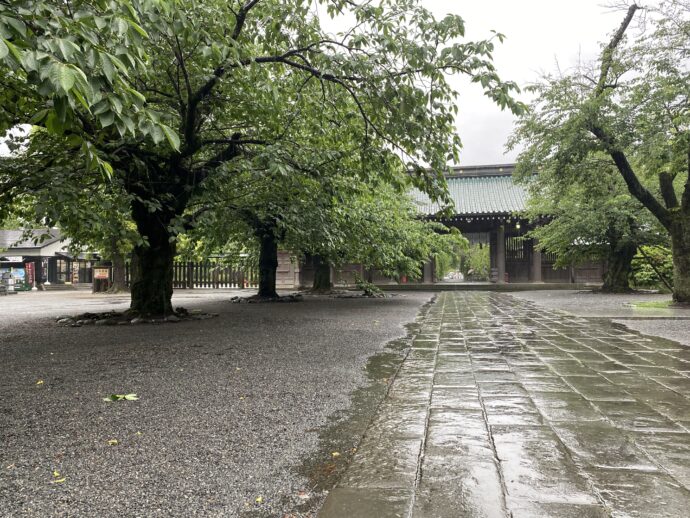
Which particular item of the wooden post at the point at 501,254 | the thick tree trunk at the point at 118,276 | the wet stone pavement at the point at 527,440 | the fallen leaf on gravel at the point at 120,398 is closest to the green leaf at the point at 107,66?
the wet stone pavement at the point at 527,440

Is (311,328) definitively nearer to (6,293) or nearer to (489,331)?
(489,331)

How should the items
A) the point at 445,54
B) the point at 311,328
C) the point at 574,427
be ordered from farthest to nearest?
the point at 311,328 → the point at 445,54 → the point at 574,427

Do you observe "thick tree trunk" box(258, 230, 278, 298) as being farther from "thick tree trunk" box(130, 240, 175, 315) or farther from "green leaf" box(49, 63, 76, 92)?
"green leaf" box(49, 63, 76, 92)

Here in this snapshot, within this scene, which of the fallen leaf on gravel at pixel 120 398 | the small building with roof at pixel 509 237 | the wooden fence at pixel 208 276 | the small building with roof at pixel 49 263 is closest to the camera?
the fallen leaf on gravel at pixel 120 398

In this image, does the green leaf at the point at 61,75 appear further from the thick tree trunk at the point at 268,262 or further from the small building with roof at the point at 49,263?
the small building with roof at the point at 49,263

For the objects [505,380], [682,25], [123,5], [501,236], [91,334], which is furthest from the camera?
[501,236]

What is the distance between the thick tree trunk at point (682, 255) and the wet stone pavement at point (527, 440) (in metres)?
7.65

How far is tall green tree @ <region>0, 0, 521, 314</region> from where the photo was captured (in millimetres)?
2521

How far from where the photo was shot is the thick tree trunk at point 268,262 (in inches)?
571

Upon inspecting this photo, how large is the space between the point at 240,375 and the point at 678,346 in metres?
5.74

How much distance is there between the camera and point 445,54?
16.7 feet

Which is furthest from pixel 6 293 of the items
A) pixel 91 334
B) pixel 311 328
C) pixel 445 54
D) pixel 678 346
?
pixel 678 346

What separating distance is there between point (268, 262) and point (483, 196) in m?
15.6

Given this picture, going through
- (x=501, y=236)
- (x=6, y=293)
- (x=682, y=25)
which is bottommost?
(x=6, y=293)
